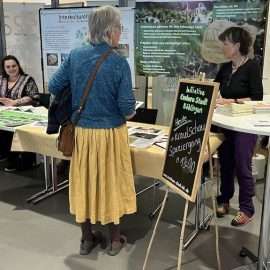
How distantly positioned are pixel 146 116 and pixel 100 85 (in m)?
1.25

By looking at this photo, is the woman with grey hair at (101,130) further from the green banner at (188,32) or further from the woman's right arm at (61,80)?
the green banner at (188,32)

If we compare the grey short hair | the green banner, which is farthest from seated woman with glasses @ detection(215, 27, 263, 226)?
the grey short hair

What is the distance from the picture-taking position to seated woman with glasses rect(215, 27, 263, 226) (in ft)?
8.59

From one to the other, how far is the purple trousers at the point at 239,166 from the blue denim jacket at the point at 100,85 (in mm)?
875

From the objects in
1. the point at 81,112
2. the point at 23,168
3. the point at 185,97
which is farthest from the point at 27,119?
the point at 185,97

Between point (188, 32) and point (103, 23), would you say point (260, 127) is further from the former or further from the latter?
point (188, 32)

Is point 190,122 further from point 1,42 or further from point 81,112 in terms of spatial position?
point 1,42

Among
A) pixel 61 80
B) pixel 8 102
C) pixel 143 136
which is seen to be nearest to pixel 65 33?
pixel 8 102

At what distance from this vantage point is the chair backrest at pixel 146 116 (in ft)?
10.9

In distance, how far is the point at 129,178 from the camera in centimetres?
239

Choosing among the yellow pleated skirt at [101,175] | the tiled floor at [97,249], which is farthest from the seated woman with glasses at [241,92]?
the yellow pleated skirt at [101,175]

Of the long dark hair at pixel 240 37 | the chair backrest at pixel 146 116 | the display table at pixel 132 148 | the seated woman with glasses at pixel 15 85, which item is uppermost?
the long dark hair at pixel 240 37

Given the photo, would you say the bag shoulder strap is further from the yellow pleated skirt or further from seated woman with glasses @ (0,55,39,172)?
seated woman with glasses @ (0,55,39,172)

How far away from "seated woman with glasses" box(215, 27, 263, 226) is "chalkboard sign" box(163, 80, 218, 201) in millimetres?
560
